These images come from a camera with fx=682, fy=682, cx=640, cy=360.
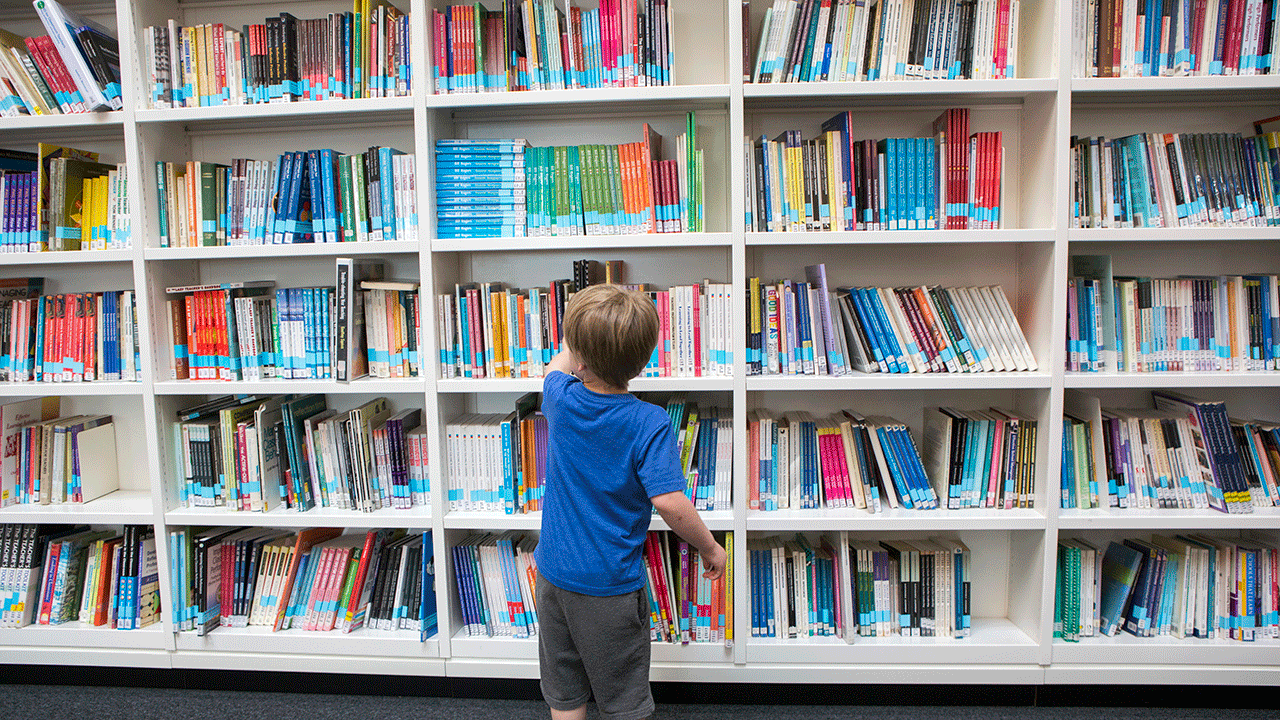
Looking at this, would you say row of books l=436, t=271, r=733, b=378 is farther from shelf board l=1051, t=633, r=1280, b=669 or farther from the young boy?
shelf board l=1051, t=633, r=1280, b=669

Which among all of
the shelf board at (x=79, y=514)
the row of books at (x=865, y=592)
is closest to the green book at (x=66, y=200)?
the shelf board at (x=79, y=514)

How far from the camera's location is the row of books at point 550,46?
2.00 metres

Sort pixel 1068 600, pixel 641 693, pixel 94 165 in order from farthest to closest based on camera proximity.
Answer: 1. pixel 94 165
2. pixel 1068 600
3. pixel 641 693

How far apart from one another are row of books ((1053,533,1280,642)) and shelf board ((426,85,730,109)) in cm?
179

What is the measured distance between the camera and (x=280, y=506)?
226 cm

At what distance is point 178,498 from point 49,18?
59.0 inches

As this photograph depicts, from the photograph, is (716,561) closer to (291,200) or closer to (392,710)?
(392,710)

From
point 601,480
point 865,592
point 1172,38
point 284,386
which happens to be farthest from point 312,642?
point 1172,38

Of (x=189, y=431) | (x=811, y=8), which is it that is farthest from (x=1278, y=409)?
(x=189, y=431)

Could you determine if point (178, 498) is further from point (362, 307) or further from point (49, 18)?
point (49, 18)

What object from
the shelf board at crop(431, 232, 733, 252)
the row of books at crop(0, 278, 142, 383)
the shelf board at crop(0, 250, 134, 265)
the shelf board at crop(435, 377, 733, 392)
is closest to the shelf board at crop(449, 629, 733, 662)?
the shelf board at crop(435, 377, 733, 392)

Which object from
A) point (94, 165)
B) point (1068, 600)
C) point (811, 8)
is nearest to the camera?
point (811, 8)

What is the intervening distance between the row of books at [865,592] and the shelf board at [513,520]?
192mm

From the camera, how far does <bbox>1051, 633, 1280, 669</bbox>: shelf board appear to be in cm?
205
